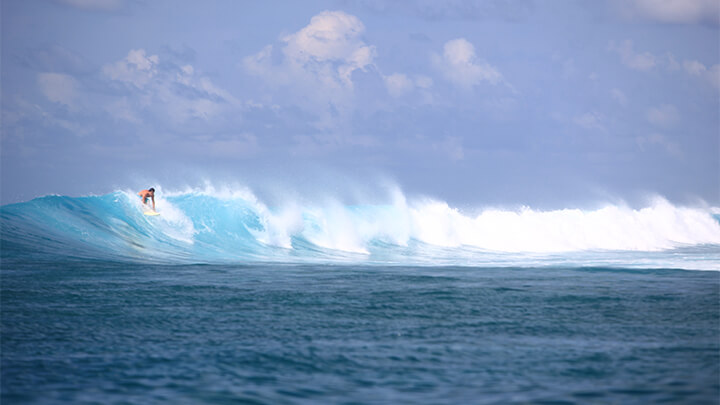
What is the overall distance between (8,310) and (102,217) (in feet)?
51.4

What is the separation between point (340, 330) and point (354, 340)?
67 centimetres

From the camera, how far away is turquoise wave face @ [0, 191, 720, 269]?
2138cm

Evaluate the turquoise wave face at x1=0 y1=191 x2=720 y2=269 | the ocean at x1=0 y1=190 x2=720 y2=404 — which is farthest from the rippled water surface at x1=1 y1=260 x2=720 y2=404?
the turquoise wave face at x1=0 y1=191 x2=720 y2=269

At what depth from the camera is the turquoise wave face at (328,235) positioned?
2138cm

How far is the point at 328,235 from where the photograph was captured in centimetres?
3011

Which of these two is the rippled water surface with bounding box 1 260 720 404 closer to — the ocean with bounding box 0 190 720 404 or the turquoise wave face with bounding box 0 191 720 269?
the ocean with bounding box 0 190 720 404

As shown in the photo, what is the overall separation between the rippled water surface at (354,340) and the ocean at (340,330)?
31mm

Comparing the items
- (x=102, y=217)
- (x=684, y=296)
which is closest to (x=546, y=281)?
(x=684, y=296)

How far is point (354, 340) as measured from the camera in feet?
27.4

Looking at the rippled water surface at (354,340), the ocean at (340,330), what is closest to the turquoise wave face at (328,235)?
the ocean at (340,330)

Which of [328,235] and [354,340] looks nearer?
[354,340]

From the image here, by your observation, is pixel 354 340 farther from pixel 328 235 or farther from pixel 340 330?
pixel 328 235

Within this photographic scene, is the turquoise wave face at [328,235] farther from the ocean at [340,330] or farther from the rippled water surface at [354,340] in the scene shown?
the rippled water surface at [354,340]

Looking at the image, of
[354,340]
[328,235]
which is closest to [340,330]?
[354,340]
